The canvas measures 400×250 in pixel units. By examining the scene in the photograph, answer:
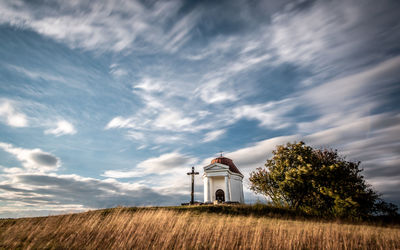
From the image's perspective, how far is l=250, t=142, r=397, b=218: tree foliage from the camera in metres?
19.2

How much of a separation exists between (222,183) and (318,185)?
17.2m

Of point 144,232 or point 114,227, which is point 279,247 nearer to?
point 144,232

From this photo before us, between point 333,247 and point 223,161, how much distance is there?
91.9 feet

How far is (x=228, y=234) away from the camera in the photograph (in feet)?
31.7

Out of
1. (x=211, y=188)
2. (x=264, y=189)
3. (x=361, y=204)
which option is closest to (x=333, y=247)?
(x=361, y=204)

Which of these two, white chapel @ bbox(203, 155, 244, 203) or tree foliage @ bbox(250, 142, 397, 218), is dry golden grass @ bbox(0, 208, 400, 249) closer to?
tree foliage @ bbox(250, 142, 397, 218)

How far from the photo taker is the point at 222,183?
35125 millimetres

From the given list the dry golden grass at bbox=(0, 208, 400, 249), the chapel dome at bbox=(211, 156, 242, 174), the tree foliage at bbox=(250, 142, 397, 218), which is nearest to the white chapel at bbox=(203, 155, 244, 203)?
the chapel dome at bbox=(211, 156, 242, 174)

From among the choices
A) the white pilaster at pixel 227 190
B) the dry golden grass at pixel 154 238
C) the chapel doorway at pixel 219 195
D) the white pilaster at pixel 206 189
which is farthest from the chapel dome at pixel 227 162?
the dry golden grass at pixel 154 238

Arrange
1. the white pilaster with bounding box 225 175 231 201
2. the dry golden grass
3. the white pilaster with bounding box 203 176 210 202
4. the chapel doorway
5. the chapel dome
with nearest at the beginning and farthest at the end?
the dry golden grass, the white pilaster with bounding box 225 175 231 201, the white pilaster with bounding box 203 176 210 202, the chapel doorway, the chapel dome

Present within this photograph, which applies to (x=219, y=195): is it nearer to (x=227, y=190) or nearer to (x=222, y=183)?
(x=222, y=183)

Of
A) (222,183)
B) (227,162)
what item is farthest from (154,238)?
(227,162)

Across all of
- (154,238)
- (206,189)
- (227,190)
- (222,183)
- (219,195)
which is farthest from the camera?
(222,183)

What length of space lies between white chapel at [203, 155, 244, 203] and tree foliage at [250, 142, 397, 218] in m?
9.11
